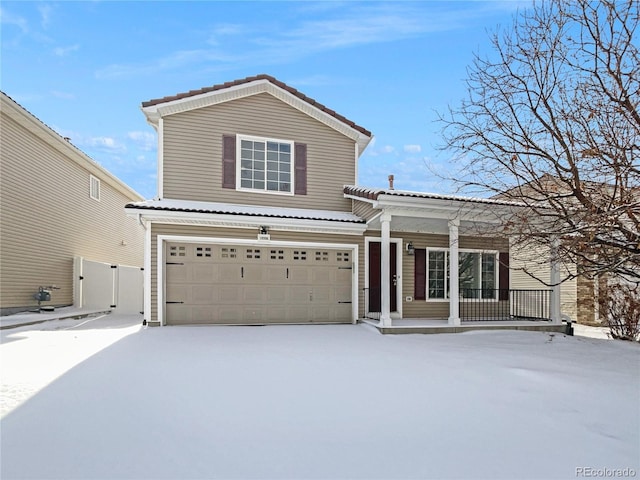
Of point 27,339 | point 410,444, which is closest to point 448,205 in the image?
point 410,444

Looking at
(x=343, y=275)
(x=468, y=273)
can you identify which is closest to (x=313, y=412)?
(x=343, y=275)

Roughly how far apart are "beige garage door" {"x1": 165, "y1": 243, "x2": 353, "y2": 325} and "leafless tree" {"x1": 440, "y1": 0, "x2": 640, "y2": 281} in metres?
Result: 4.27

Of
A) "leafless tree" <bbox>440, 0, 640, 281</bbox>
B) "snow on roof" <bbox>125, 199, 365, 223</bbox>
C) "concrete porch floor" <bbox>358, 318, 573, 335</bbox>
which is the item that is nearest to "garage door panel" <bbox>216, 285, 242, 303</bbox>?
"snow on roof" <bbox>125, 199, 365, 223</bbox>

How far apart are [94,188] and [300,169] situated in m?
9.69

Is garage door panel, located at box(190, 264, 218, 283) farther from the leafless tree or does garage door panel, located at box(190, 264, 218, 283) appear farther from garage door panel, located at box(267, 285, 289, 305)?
the leafless tree

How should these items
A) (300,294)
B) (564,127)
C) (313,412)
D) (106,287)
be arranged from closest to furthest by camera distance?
(313,412) < (564,127) < (300,294) < (106,287)

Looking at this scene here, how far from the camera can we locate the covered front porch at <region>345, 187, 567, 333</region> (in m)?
8.45

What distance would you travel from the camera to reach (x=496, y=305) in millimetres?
11109

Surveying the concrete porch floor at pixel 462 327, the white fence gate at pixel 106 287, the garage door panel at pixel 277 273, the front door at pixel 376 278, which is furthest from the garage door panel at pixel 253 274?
the white fence gate at pixel 106 287

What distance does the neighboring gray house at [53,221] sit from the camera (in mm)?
10273

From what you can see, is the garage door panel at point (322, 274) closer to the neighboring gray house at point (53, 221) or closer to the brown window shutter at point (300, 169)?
the brown window shutter at point (300, 169)

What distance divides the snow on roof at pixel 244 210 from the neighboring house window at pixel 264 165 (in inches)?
23.4

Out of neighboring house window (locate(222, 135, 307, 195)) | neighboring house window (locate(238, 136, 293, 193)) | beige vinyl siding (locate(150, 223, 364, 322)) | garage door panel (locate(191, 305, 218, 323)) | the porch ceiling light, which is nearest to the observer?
beige vinyl siding (locate(150, 223, 364, 322))

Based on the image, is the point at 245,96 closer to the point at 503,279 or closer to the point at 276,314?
the point at 276,314
